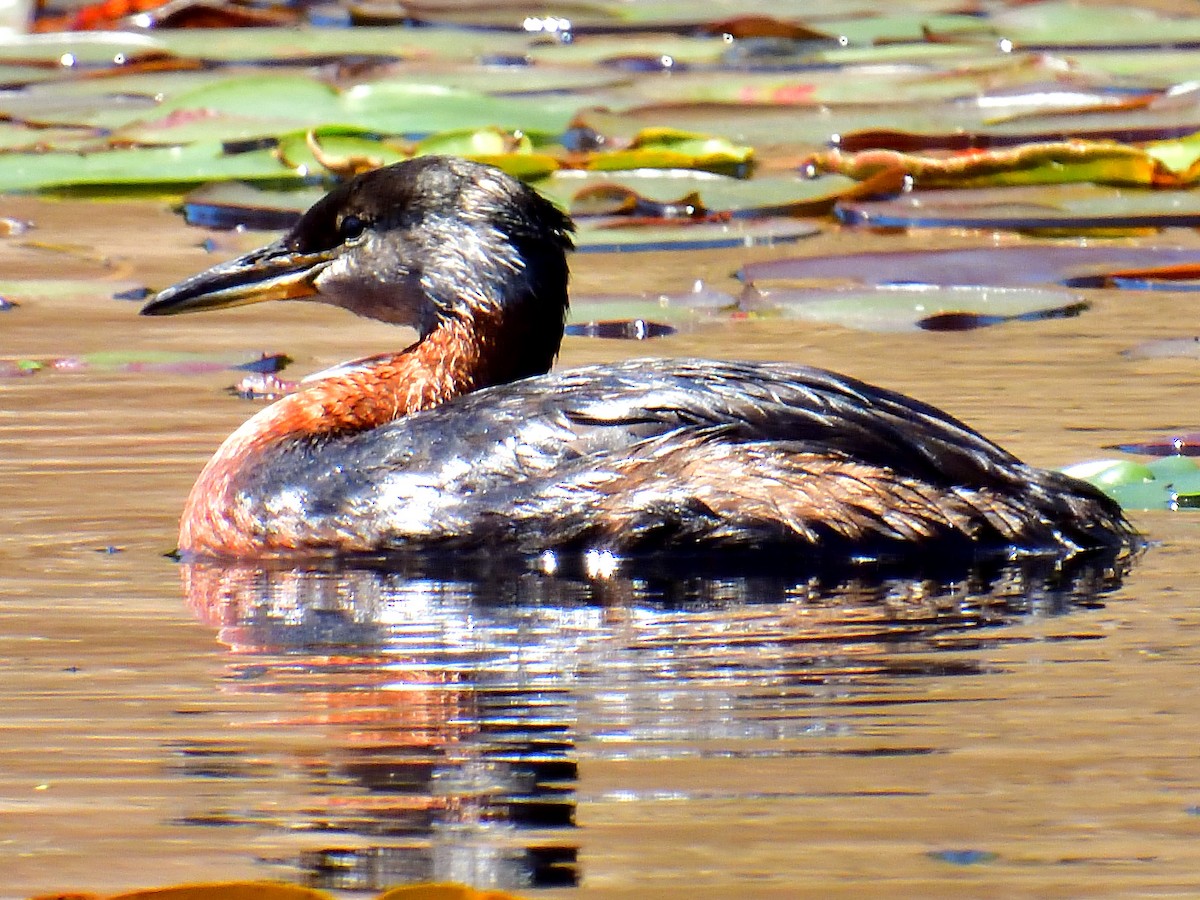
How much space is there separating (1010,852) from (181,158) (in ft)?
27.4

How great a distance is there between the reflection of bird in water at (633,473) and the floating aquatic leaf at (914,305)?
7.05 feet

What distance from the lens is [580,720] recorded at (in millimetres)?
4074

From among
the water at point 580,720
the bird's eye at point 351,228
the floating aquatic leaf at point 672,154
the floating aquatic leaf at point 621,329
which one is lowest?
the water at point 580,720

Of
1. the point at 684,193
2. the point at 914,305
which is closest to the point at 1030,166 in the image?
the point at 684,193

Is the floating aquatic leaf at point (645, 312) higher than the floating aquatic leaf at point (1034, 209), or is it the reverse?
the floating aquatic leaf at point (1034, 209)

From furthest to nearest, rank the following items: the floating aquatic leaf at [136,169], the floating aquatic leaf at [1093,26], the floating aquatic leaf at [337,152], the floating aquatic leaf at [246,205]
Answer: the floating aquatic leaf at [1093,26]
the floating aquatic leaf at [136,169]
the floating aquatic leaf at [337,152]
the floating aquatic leaf at [246,205]

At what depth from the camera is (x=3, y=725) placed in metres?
4.11

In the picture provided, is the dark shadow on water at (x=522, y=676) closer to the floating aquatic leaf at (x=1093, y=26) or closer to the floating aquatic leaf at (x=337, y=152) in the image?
the floating aquatic leaf at (x=337, y=152)

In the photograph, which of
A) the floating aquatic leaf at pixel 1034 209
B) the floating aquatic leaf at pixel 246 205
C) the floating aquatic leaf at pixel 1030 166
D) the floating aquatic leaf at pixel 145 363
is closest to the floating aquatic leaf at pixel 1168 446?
the floating aquatic leaf at pixel 145 363

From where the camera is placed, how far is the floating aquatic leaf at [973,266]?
8750mm

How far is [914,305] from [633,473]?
9.75 feet

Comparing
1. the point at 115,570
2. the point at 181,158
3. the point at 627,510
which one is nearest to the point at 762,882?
the point at 627,510

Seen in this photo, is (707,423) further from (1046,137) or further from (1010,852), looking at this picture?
(1046,137)

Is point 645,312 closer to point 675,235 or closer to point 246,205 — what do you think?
point 675,235
